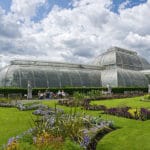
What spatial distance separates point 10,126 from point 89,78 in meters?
46.5

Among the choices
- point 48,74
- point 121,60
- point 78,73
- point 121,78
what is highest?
point 121,60

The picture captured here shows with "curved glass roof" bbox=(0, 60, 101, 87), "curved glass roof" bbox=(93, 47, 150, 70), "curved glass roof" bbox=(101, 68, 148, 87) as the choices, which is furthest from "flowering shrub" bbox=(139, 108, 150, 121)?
"curved glass roof" bbox=(93, 47, 150, 70)

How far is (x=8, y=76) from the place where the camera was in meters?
47.6

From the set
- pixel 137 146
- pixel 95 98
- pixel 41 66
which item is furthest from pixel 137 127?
A: pixel 41 66

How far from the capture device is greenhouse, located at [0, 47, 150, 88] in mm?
48312

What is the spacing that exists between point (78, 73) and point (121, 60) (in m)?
16.9

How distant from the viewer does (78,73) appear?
5781 cm

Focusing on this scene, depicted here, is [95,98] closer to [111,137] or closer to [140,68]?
[111,137]

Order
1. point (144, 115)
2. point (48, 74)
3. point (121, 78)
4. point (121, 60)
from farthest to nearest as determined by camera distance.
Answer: point (121, 60) < point (121, 78) < point (48, 74) < point (144, 115)

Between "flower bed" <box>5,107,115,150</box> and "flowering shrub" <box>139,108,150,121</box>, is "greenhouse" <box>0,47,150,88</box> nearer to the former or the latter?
"flowering shrub" <box>139,108,150,121</box>

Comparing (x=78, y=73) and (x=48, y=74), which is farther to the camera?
(x=78, y=73)

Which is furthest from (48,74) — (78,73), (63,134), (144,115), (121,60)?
(63,134)

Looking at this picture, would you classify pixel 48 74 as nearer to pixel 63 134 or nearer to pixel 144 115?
pixel 144 115

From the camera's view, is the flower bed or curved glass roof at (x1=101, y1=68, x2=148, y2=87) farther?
curved glass roof at (x1=101, y1=68, x2=148, y2=87)
